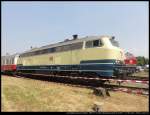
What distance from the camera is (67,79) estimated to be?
2359cm

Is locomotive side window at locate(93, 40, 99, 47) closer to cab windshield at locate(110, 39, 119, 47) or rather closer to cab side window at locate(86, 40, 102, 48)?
cab side window at locate(86, 40, 102, 48)

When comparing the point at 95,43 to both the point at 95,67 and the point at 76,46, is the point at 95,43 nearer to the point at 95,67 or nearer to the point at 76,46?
the point at 95,67

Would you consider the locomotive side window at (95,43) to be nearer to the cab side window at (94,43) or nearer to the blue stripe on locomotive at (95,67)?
the cab side window at (94,43)

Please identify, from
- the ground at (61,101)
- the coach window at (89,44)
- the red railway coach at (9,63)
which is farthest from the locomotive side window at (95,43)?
the red railway coach at (9,63)

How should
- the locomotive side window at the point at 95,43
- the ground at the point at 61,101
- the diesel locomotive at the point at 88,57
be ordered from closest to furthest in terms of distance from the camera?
the ground at the point at 61,101 → the diesel locomotive at the point at 88,57 → the locomotive side window at the point at 95,43

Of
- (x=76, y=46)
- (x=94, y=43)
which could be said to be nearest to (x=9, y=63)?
(x=76, y=46)

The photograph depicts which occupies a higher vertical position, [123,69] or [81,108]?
[123,69]

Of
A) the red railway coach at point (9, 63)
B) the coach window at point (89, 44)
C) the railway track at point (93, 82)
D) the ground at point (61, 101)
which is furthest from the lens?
the red railway coach at point (9, 63)

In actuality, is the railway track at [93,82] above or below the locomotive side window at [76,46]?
below

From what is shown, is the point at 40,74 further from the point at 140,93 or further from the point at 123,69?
the point at 140,93

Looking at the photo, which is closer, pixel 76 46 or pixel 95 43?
pixel 95 43

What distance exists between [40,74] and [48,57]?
7.81 ft

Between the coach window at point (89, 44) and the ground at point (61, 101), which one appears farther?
the coach window at point (89, 44)

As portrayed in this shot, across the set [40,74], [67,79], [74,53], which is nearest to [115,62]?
[74,53]
